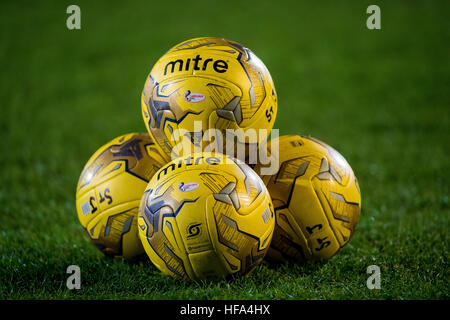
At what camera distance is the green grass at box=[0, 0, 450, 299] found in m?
3.26

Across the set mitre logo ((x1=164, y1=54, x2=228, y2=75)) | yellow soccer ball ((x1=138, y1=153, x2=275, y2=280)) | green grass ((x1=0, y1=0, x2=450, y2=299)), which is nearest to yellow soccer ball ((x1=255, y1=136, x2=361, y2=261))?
green grass ((x1=0, y1=0, x2=450, y2=299))

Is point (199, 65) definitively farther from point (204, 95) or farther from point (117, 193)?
point (117, 193)

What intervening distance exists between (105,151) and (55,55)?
951 centimetres

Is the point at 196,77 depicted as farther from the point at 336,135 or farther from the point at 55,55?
the point at 55,55

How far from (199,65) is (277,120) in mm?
5478

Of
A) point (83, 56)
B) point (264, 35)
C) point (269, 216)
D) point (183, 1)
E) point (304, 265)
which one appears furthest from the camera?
point (183, 1)

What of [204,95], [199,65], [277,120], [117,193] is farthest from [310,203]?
[277,120]

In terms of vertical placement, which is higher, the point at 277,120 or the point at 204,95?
the point at 204,95

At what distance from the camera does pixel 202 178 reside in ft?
9.53

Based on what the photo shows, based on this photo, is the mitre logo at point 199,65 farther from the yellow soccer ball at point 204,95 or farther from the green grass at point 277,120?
the green grass at point 277,120

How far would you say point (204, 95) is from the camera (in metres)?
3.09

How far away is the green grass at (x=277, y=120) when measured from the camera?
3.26 m
